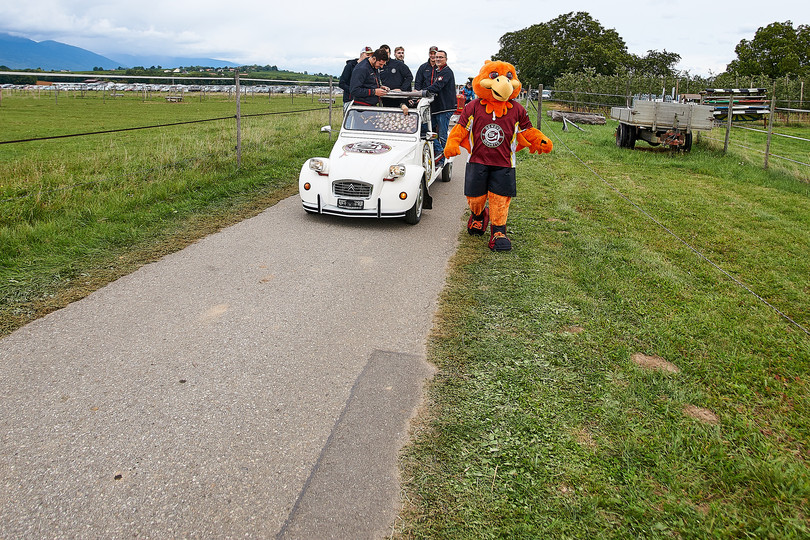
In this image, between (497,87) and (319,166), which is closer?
(497,87)

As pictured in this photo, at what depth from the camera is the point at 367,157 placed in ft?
27.1

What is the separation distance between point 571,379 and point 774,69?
55.8 meters

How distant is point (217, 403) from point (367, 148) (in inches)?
225

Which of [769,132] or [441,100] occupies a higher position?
[441,100]

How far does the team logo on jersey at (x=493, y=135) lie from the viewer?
700cm

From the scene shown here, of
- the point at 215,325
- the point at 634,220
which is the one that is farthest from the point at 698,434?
the point at 634,220

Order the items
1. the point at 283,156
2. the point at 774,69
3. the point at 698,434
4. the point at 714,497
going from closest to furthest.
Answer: the point at 714,497, the point at 698,434, the point at 283,156, the point at 774,69

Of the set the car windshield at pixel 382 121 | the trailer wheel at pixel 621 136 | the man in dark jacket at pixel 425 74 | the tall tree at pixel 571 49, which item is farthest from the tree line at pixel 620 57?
the car windshield at pixel 382 121

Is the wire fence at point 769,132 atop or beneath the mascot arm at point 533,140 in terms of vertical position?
atop

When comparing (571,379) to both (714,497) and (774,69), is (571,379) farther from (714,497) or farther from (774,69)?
(774,69)

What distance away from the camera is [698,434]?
336 cm

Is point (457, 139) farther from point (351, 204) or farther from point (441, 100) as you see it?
point (441, 100)

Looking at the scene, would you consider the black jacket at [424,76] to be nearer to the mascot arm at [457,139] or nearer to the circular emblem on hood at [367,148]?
the circular emblem on hood at [367,148]

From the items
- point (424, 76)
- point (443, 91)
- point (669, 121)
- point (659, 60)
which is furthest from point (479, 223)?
point (659, 60)
